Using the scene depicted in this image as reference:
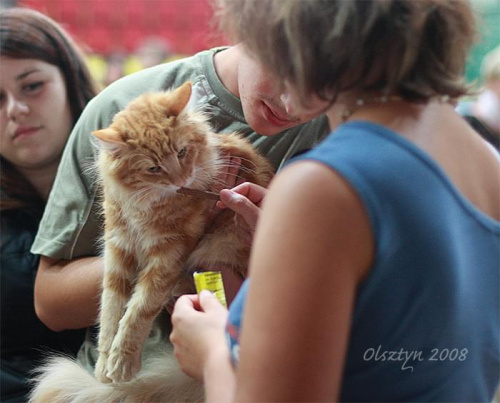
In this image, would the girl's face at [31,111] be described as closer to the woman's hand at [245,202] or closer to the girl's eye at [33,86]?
Result: the girl's eye at [33,86]

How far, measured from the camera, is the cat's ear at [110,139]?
50.2 inches

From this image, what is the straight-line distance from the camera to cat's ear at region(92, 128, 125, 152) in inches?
50.2

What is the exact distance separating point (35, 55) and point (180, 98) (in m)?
0.78

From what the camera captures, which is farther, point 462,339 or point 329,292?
point 462,339

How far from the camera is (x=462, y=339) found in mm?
866

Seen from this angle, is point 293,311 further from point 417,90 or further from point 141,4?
point 141,4

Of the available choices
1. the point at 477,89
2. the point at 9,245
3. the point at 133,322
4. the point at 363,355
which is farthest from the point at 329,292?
the point at 9,245

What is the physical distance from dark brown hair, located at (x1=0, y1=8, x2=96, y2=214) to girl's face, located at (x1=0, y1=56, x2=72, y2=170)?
0.03 meters

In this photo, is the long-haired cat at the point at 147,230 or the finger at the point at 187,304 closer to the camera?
the finger at the point at 187,304

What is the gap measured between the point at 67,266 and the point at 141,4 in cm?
370

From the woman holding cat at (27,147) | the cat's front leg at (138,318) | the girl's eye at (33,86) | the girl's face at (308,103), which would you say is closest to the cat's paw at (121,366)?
the cat's front leg at (138,318)

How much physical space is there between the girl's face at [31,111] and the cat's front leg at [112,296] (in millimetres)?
676

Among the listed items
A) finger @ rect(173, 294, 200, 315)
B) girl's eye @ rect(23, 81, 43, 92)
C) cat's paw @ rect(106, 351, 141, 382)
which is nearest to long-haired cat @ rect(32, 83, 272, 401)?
cat's paw @ rect(106, 351, 141, 382)

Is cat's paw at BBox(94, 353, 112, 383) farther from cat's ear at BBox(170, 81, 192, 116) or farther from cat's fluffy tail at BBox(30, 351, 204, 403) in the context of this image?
cat's ear at BBox(170, 81, 192, 116)
